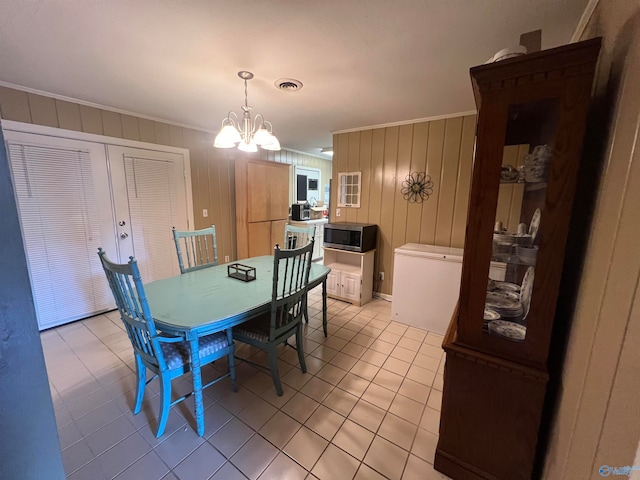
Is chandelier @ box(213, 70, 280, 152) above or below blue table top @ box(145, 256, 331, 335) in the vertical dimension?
above

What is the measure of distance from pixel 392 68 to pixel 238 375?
2608mm

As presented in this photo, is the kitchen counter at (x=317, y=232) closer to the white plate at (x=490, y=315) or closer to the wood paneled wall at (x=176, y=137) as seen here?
the wood paneled wall at (x=176, y=137)

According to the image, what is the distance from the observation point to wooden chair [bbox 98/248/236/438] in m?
1.36

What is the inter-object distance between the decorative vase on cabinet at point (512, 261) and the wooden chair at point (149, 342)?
54.8 inches

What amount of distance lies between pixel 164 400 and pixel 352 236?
96.2 inches

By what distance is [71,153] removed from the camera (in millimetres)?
2648

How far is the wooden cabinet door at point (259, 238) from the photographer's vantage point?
4152 mm

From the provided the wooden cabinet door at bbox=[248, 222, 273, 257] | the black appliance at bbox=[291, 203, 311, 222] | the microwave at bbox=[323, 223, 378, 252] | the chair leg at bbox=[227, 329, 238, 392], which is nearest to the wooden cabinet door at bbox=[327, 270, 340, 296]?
the microwave at bbox=[323, 223, 378, 252]

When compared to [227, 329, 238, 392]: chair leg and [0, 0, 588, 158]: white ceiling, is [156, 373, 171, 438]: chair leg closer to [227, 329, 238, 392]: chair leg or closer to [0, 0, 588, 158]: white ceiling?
[227, 329, 238, 392]: chair leg

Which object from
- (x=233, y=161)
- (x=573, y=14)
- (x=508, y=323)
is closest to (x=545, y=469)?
(x=508, y=323)

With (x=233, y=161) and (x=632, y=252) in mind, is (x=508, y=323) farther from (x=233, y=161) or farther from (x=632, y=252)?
(x=233, y=161)

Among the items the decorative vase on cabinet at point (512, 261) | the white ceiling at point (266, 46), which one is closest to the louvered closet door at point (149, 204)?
the white ceiling at point (266, 46)

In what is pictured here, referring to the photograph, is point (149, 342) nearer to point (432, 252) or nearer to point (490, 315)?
point (490, 315)

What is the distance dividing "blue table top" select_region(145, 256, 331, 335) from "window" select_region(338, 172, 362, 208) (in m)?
1.71
